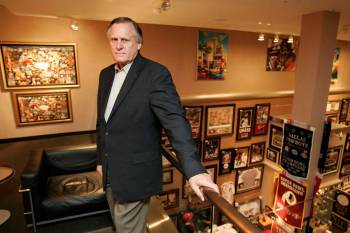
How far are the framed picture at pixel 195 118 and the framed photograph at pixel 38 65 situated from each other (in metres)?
2.19

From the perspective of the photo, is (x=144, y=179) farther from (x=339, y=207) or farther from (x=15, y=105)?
(x=339, y=207)

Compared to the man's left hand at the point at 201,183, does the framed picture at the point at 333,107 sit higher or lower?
lower

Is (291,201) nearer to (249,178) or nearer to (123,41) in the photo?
(249,178)

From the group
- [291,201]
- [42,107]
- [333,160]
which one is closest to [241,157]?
[333,160]

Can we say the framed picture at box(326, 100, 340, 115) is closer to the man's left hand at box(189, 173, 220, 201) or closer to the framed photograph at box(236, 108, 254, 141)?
the framed photograph at box(236, 108, 254, 141)

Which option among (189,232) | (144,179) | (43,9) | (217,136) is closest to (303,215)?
(189,232)

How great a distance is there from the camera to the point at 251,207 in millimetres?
5672

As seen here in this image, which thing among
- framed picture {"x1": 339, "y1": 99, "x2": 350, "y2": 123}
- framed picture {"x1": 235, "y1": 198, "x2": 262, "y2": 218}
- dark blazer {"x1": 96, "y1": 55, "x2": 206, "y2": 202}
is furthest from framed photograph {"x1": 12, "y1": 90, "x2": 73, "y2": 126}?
framed picture {"x1": 339, "y1": 99, "x2": 350, "y2": 123}

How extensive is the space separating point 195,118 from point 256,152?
188 centimetres

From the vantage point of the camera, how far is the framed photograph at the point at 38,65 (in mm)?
3701

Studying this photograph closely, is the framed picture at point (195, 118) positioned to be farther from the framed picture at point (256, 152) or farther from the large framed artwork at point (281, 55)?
the large framed artwork at point (281, 55)

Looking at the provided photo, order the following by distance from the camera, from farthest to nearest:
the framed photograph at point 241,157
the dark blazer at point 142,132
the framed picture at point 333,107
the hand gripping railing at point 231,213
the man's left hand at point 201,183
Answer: the framed picture at point 333,107 → the framed photograph at point 241,157 → the dark blazer at point 142,132 → the man's left hand at point 201,183 → the hand gripping railing at point 231,213

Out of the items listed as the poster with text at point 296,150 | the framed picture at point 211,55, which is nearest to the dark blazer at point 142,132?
the poster with text at point 296,150

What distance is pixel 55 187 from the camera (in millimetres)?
2865
